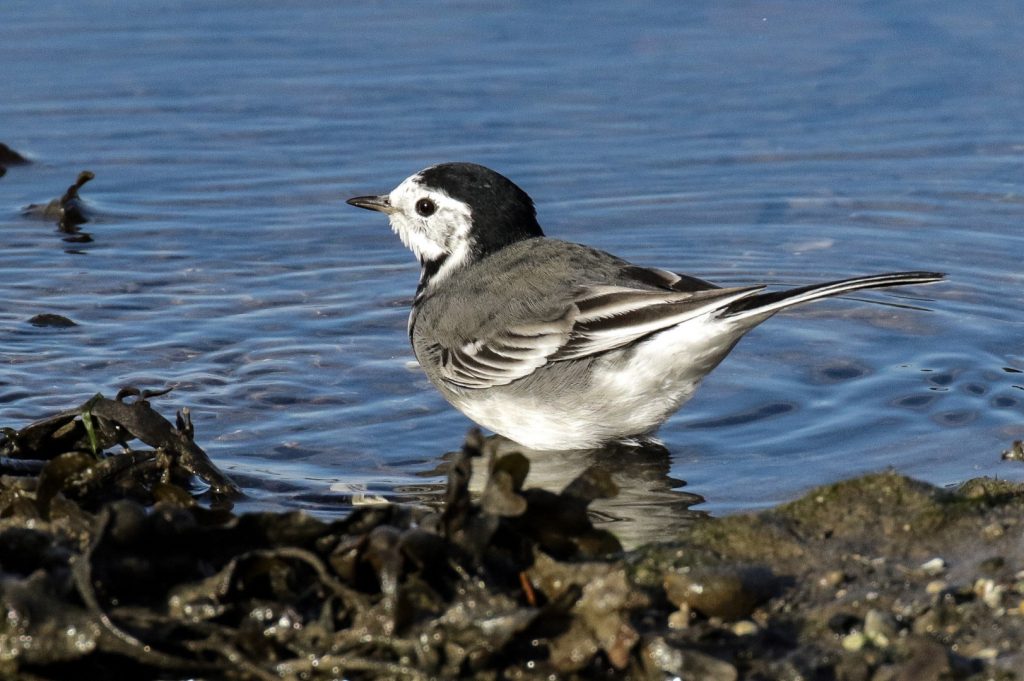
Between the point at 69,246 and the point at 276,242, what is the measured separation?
152 centimetres

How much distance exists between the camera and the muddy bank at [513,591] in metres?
4.96

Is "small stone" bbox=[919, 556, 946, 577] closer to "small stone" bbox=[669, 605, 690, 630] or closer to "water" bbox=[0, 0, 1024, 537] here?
"small stone" bbox=[669, 605, 690, 630]

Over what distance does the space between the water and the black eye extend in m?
0.93

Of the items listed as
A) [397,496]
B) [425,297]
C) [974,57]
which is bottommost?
[397,496]

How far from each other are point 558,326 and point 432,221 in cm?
164

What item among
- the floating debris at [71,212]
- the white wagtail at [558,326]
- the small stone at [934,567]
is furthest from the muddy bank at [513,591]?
the floating debris at [71,212]

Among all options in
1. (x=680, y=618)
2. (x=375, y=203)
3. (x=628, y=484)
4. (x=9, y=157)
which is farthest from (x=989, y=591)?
(x=9, y=157)

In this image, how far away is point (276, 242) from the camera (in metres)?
11.6

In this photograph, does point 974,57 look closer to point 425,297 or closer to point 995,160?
point 995,160

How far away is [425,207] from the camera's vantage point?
9.14 m

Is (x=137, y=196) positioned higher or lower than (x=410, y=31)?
lower

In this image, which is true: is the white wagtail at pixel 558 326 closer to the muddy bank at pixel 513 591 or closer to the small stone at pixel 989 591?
the muddy bank at pixel 513 591

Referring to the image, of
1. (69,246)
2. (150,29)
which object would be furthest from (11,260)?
(150,29)

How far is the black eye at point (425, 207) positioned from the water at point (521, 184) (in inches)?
Answer: 36.5
